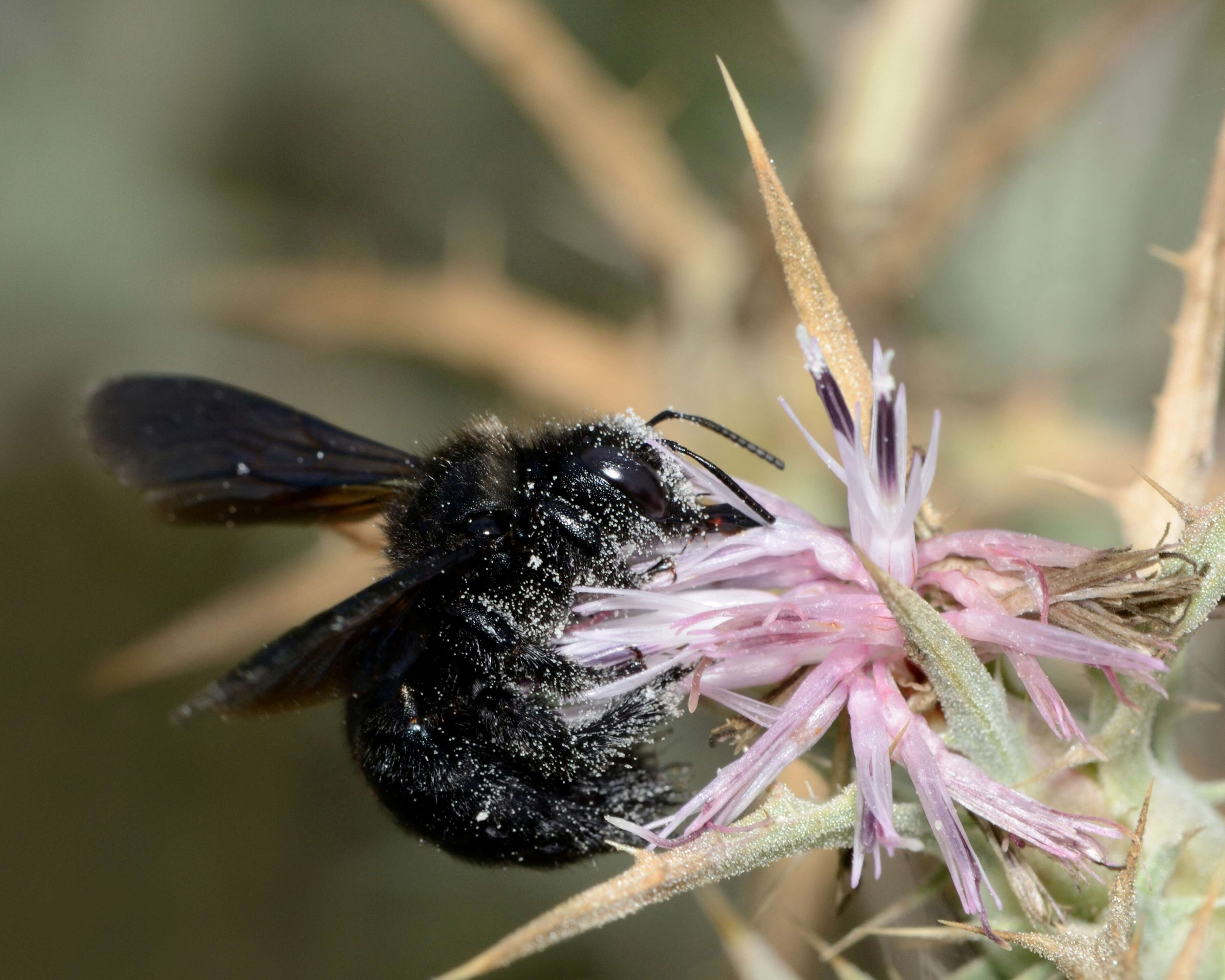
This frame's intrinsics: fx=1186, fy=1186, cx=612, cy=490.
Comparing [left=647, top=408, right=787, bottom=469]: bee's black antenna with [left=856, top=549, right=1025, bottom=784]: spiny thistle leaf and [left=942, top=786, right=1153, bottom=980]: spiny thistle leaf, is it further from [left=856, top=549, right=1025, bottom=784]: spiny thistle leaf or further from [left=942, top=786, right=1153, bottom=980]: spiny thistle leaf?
[left=942, top=786, right=1153, bottom=980]: spiny thistle leaf

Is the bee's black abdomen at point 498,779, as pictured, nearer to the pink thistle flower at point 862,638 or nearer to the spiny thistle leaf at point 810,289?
the pink thistle flower at point 862,638

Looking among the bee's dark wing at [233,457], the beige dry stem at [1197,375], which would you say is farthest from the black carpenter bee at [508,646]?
the beige dry stem at [1197,375]

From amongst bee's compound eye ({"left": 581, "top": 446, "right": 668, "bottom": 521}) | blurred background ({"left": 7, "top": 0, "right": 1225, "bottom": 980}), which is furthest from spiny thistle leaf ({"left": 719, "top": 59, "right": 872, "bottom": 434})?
blurred background ({"left": 7, "top": 0, "right": 1225, "bottom": 980})

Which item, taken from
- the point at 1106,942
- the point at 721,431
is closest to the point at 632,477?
the point at 721,431

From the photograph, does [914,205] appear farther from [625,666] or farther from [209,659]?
[209,659]

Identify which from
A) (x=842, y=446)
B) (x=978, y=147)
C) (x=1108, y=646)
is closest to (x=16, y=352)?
(x=978, y=147)

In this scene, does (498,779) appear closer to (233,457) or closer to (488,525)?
(488,525)
